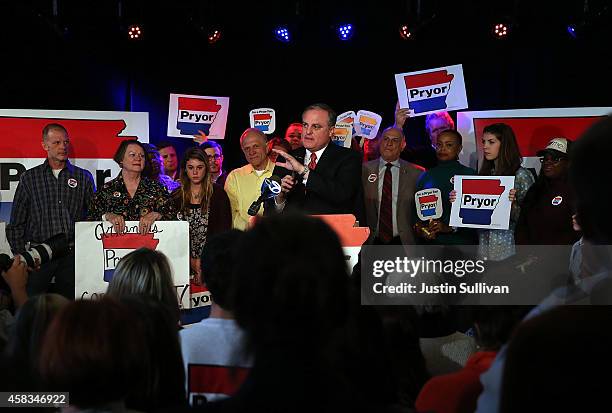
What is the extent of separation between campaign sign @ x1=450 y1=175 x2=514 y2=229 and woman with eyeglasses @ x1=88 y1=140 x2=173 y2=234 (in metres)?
2.30

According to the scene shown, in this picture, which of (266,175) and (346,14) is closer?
(266,175)

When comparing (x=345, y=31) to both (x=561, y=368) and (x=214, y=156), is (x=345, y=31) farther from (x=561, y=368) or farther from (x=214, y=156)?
(x=561, y=368)

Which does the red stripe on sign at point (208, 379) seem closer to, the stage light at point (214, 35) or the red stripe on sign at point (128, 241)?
the red stripe on sign at point (128, 241)

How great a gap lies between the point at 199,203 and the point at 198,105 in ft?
7.53

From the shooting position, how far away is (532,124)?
7566 mm

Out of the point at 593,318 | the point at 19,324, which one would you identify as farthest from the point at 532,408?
the point at 19,324

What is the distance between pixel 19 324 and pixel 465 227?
4.78m

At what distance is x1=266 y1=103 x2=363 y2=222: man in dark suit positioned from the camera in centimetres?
482

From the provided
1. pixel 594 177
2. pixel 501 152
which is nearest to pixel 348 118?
pixel 501 152

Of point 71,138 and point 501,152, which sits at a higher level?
point 71,138

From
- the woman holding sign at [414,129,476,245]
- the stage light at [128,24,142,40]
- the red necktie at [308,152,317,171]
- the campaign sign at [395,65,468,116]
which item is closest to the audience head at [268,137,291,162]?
the campaign sign at [395,65,468,116]

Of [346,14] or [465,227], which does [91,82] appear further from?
[465,227]

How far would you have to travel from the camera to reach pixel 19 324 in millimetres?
2090

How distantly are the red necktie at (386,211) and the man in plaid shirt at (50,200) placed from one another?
2527 mm
